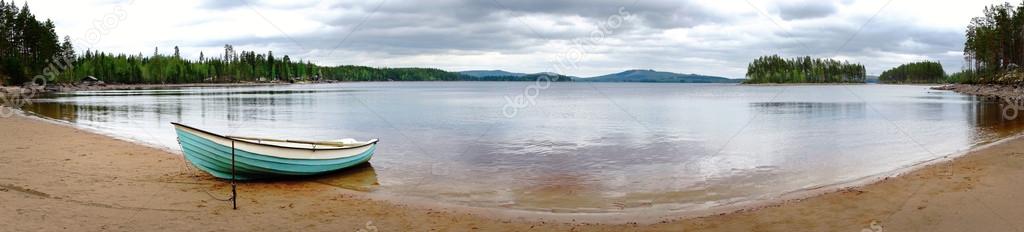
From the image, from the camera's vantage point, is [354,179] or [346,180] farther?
[354,179]

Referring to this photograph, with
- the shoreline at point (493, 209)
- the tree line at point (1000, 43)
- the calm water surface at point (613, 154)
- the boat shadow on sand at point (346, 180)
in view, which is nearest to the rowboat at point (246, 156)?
the boat shadow on sand at point (346, 180)

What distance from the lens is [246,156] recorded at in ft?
54.6

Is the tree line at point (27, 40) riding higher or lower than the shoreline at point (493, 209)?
higher

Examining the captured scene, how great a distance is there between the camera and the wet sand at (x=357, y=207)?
11.2m

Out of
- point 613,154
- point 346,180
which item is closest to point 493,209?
point 346,180

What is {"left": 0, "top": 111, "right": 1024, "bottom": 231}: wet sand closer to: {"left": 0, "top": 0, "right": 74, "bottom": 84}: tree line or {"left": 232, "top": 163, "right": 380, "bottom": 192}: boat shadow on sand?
{"left": 232, "top": 163, "right": 380, "bottom": 192}: boat shadow on sand

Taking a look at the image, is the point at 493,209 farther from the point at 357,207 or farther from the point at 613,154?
the point at 613,154

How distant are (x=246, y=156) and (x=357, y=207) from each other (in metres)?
4.30

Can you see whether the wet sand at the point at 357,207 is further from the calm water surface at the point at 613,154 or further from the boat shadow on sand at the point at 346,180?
the calm water surface at the point at 613,154

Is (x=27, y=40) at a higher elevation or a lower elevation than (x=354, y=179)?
higher

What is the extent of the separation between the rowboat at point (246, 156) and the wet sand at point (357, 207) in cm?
39

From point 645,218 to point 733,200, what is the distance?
3.43 meters

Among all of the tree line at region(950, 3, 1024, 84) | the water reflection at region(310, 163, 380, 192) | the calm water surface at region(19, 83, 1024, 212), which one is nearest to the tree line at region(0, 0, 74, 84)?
the calm water surface at region(19, 83, 1024, 212)

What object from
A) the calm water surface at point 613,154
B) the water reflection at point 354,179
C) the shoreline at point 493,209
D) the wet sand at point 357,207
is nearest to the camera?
the wet sand at point 357,207
